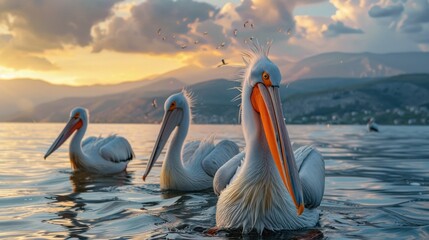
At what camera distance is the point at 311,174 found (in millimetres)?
5504

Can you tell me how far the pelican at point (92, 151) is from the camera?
10.5 metres

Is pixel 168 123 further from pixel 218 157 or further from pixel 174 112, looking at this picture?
pixel 218 157

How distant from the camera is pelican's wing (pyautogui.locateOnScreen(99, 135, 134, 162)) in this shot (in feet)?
35.4

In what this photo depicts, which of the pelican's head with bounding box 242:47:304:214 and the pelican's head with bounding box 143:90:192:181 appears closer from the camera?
the pelican's head with bounding box 242:47:304:214

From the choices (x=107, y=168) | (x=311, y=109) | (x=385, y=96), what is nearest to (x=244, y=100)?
(x=107, y=168)

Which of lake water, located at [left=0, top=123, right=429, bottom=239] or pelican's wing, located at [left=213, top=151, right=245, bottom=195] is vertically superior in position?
pelican's wing, located at [left=213, top=151, right=245, bottom=195]

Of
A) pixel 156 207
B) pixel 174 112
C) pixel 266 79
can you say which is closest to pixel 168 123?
pixel 174 112

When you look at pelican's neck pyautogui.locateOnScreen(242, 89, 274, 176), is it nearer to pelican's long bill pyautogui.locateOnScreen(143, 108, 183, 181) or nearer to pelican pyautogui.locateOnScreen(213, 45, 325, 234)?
pelican pyautogui.locateOnScreen(213, 45, 325, 234)

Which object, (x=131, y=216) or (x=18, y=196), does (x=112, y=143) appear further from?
(x=131, y=216)

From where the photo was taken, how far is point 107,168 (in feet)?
35.1

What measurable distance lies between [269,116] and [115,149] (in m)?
7.22

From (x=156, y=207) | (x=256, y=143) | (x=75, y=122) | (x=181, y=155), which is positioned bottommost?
(x=156, y=207)

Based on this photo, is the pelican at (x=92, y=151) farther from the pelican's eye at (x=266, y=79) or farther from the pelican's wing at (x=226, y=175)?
the pelican's eye at (x=266, y=79)

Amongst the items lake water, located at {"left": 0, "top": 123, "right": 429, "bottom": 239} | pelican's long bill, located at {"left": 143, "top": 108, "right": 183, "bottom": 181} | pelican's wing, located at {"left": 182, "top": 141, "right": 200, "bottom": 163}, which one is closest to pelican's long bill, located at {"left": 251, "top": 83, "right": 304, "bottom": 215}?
lake water, located at {"left": 0, "top": 123, "right": 429, "bottom": 239}
